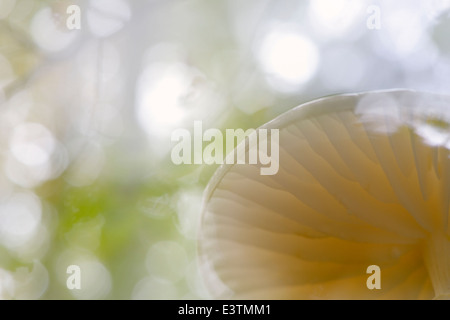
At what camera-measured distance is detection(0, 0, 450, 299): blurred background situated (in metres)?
1.06

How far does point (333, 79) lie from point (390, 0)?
11.0 inches

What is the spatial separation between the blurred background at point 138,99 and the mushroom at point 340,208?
14.0 inches

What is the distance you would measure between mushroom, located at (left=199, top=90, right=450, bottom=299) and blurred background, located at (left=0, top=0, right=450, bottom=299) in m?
0.35

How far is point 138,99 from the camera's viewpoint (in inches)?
46.3

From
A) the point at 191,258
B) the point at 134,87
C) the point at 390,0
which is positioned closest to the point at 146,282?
the point at 191,258

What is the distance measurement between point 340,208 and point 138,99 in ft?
2.23

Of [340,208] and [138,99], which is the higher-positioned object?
[138,99]

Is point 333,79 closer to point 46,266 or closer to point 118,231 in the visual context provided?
point 118,231

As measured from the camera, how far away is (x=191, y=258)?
1.14 metres
